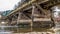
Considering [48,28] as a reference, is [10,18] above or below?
above

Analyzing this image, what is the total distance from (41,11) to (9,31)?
0.46 metres

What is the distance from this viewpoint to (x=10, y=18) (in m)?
1.88

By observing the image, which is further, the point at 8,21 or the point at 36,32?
the point at 8,21

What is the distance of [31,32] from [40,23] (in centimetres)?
16

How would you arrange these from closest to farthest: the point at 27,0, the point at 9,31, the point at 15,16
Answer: the point at 27,0 → the point at 9,31 → the point at 15,16

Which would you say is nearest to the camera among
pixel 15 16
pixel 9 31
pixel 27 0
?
pixel 27 0

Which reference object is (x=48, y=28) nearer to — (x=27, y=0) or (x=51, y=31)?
(x=51, y=31)

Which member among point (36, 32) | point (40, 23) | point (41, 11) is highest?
point (41, 11)

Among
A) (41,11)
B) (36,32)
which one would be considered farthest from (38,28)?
(41,11)

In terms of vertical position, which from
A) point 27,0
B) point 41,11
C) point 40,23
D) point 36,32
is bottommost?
point 36,32

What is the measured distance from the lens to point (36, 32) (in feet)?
5.35

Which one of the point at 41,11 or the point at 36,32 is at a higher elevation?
the point at 41,11

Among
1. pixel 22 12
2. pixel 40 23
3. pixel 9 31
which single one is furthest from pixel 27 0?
pixel 9 31

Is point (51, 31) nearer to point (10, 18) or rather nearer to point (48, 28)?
point (48, 28)
